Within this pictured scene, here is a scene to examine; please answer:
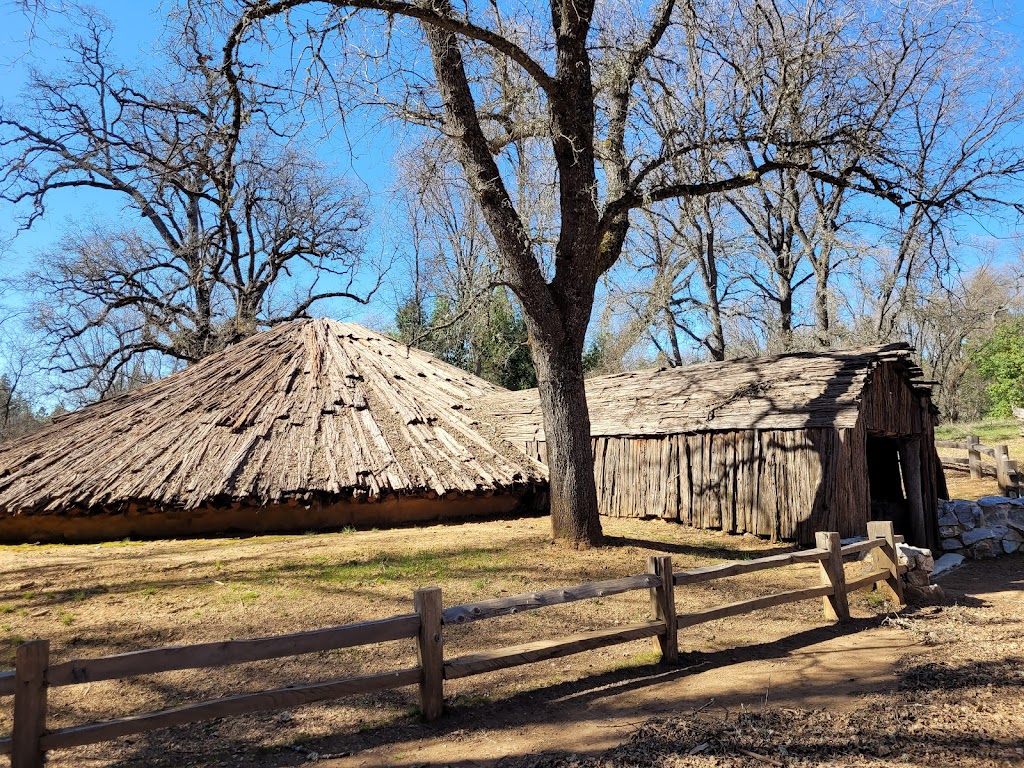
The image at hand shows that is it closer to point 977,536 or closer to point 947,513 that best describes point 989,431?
point 947,513

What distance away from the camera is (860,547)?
24.1 feet

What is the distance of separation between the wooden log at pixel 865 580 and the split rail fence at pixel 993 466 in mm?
9528

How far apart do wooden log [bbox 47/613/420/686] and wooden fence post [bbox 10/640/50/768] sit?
0.25 feet

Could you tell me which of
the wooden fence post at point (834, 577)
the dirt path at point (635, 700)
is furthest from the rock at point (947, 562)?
the dirt path at point (635, 700)

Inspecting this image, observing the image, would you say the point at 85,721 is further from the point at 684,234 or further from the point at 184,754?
the point at 684,234

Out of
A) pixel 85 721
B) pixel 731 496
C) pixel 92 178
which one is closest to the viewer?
pixel 85 721

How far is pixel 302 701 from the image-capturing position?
430cm

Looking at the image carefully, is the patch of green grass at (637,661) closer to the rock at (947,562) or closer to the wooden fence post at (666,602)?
the wooden fence post at (666,602)

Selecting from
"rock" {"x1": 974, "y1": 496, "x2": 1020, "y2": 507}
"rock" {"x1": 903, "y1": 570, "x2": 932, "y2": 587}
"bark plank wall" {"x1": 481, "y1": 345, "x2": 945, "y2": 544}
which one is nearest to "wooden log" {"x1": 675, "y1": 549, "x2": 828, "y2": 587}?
"rock" {"x1": 903, "y1": 570, "x2": 932, "y2": 587}

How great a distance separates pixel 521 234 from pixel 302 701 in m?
6.32

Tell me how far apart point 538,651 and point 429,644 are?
900 mm

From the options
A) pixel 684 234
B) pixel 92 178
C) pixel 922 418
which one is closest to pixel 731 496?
pixel 922 418

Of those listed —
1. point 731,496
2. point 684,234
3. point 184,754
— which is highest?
point 684,234

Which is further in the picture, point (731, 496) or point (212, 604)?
point (731, 496)
